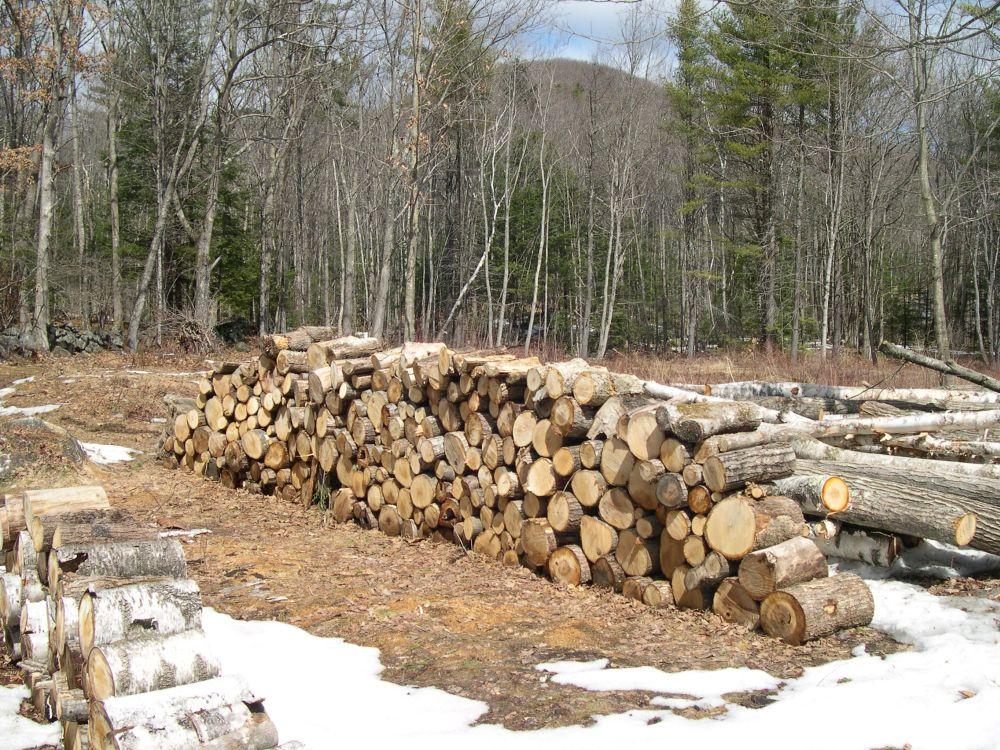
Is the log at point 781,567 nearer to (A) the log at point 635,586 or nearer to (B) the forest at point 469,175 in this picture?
(A) the log at point 635,586

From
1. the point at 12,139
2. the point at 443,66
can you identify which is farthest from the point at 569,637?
the point at 12,139

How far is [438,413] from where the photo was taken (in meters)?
7.04

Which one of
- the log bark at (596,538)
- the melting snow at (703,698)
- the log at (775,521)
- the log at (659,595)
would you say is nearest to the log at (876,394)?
the log at (775,521)

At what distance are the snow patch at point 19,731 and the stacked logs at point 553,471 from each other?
3.36m

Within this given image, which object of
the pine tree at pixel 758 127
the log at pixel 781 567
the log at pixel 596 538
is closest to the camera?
the log at pixel 781 567

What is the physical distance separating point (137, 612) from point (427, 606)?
2470mm

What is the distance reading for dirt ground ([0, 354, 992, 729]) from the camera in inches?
167

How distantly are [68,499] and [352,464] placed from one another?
321cm

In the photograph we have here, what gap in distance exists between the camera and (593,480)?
18.8 feet

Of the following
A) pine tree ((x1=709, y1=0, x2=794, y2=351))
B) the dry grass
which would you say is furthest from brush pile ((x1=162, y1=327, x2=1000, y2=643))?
pine tree ((x1=709, y1=0, x2=794, y2=351))

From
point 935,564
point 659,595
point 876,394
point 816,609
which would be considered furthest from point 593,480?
point 876,394

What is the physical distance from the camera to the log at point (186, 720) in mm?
2820

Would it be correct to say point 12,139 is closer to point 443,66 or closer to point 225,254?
point 225,254

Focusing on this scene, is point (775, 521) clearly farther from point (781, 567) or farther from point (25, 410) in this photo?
point (25, 410)
